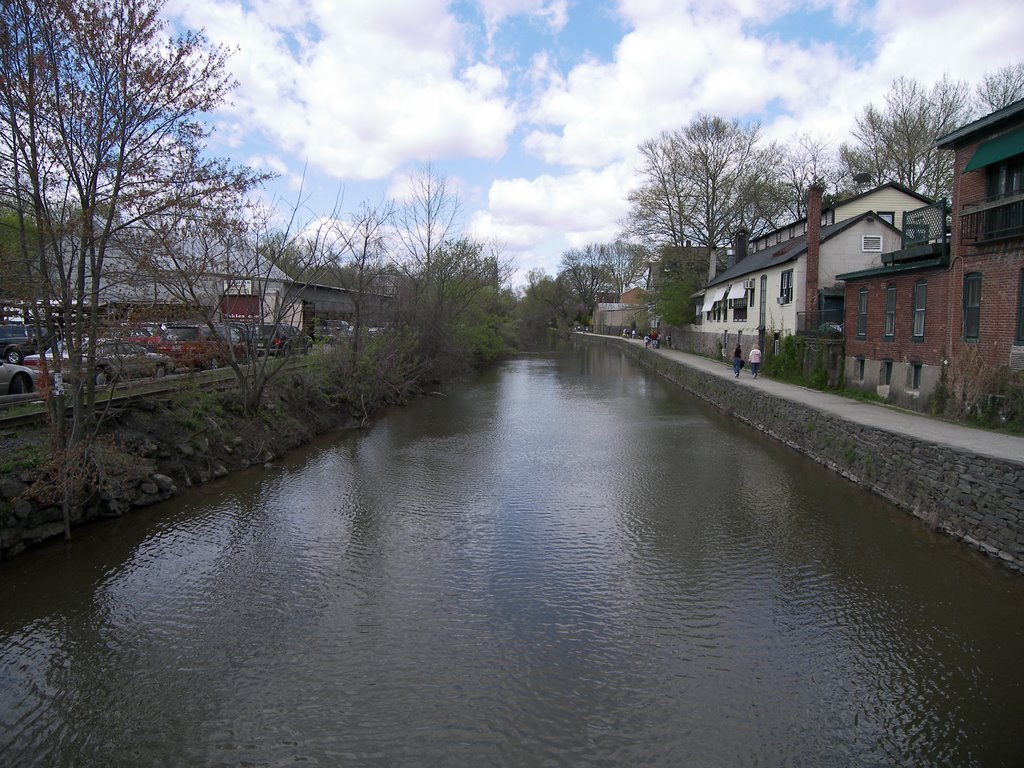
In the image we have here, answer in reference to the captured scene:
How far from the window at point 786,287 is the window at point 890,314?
7750mm

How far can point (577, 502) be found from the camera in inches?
508

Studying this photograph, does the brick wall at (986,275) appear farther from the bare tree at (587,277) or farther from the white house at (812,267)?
the bare tree at (587,277)

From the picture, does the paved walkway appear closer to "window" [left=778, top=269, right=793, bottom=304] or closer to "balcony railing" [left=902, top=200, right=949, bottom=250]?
"window" [left=778, top=269, right=793, bottom=304]

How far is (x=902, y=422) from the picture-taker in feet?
46.9

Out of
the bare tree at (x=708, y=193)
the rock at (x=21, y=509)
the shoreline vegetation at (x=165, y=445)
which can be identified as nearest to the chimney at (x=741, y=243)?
the bare tree at (x=708, y=193)

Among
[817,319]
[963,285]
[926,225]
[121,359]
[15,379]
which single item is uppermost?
[926,225]

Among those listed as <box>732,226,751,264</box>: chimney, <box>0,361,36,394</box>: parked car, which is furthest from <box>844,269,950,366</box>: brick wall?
<box>732,226,751,264</box>: chimney

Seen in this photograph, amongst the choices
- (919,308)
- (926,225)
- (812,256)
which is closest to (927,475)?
(919,308)

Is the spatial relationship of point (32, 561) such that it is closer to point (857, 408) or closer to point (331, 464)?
point (331, 464)

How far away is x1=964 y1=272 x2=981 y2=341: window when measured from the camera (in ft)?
48.0

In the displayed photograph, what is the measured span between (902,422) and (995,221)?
4558 mm

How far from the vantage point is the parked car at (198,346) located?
1421 centimetres

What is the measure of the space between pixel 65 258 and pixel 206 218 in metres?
2.31

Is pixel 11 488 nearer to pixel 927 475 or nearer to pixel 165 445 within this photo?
pixel 165 445
